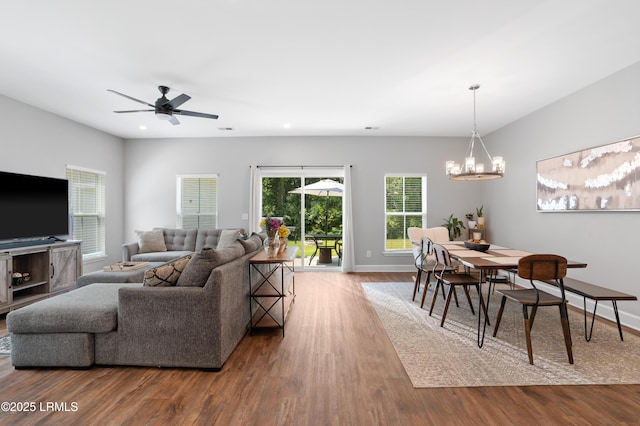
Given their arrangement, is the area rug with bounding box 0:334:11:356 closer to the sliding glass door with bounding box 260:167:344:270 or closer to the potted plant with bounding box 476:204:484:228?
the sliding glass door with bounding box 260:167:344:270

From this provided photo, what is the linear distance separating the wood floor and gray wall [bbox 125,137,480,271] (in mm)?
3877

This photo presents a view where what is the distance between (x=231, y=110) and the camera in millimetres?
4656

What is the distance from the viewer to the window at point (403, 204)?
636cm

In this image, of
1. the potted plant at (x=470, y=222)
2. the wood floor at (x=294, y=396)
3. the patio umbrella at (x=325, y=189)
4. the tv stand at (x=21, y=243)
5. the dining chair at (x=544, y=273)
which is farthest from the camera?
the patio umbrella at (x=325, y=189)

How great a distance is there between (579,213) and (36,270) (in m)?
7.24

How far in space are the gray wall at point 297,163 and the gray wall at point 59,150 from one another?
0.98 feet

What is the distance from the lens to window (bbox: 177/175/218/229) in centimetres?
635

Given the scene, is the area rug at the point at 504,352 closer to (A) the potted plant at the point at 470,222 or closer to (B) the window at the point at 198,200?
(A) the potted plant at the point at 470,222

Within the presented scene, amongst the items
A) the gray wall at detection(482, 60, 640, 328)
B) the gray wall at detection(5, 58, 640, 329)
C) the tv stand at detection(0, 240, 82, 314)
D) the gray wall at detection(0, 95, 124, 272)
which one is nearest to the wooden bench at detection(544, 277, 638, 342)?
the gray wall at detection(482, 60, 640, 328)

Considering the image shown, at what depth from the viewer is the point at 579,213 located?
3.89 metres

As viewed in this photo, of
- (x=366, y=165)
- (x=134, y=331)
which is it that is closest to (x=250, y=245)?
(x=134, y=331)

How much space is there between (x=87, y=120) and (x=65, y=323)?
13.6 ft

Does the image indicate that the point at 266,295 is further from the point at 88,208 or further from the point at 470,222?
the point at 470,222

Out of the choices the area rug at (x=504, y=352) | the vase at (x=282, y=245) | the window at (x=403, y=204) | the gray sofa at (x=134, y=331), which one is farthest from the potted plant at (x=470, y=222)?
the gray sofa at (x=134, y=331)
